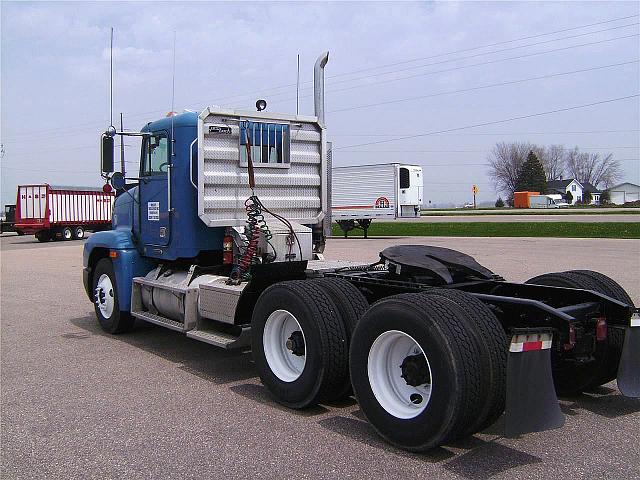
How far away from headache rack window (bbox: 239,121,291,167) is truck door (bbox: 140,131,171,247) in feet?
3.16

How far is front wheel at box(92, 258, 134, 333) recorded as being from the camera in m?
8.61

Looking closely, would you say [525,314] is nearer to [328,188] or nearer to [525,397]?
[525,397]

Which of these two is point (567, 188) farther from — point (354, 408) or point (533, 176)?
point (354, 408)

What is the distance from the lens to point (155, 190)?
8047 millimetres

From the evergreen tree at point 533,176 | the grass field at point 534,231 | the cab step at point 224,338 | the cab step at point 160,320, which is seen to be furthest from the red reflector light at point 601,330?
the evergreen tree at point 533,176

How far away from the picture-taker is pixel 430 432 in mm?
4219

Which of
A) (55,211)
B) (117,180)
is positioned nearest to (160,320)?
(117,180)

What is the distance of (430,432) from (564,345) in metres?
1.13

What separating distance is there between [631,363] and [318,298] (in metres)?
2.40

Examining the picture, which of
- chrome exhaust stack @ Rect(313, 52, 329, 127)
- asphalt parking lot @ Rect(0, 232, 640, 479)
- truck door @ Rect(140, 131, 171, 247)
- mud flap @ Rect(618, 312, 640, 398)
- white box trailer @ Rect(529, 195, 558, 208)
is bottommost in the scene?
asphalt parking lot @ Rect(0, 232, 640, 479)

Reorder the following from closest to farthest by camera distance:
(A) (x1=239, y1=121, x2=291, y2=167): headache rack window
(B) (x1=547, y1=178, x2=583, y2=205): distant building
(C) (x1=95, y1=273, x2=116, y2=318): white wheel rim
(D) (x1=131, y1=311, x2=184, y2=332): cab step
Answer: (D) (x1=131, y1=311, x2=184, y2=332): cab step, (A) (x1=239, y1=121, x2=291, y2=167): headache rack window, (C) (x1=95, y1=273, x2=116, y2=318): white wheel rim, (B) (x1=547, y1=178, x2=583, y2=205): distant building

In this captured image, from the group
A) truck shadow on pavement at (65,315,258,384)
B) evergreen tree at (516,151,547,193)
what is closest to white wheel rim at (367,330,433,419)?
truck shadow on pavement at (65,315,258,384)

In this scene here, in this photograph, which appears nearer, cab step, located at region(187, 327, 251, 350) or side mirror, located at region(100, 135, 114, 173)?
cab step, located at region(187, 327, 251, 350)

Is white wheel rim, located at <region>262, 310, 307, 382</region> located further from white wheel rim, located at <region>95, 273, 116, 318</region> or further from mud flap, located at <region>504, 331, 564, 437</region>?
white wheel rim, located at <region>95, 273, 116, 318</region>
